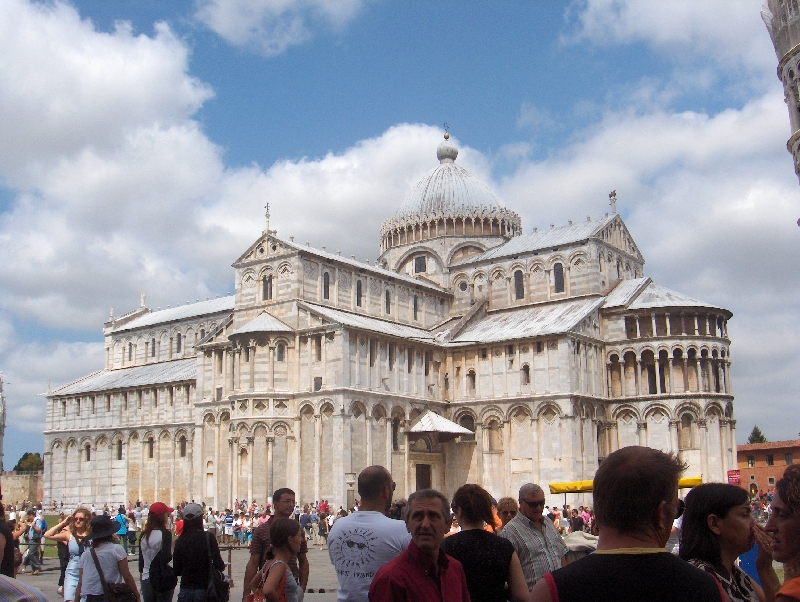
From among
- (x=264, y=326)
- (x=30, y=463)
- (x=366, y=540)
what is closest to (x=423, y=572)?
(x=366, y=540)

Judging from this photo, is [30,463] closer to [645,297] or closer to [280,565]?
[645,297]

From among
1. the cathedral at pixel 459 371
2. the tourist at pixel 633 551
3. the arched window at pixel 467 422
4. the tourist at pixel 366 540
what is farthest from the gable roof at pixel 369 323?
the tourist at pixel 633 551

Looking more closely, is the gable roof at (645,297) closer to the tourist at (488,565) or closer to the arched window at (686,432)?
the arched window at (686,432)

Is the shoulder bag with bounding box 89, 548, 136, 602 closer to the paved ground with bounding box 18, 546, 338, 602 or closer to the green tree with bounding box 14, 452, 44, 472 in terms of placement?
the paved ground with bounding box 18, 546, 338, 602

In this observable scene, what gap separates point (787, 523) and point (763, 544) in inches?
28.4

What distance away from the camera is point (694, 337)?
155 ft

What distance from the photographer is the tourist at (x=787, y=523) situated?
4.75 m

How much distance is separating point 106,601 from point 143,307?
69954mm

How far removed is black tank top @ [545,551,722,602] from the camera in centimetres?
365

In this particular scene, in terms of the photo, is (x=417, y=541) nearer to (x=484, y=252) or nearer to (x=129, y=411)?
(x=484, y=252)

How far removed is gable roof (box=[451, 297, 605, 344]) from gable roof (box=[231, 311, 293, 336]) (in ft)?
34.9

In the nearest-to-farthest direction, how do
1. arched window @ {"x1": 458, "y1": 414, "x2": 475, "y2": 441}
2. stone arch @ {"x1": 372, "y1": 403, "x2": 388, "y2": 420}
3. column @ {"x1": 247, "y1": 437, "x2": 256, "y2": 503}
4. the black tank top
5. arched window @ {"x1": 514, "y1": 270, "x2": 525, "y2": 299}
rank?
the black tank top
column @ {"x1": 247, "y1": 437, "x2": 256, "y2": 503}
stone arch @ {"x1": 372, "y1": 403, "x2": 388, "y2": 420}
arched window @ {"x1": 458, "y1": 414, "x2": 475, "y2": 441}
arched window @ {"x1": 514, "y1": 270, "x2": 525, "y2": 299}

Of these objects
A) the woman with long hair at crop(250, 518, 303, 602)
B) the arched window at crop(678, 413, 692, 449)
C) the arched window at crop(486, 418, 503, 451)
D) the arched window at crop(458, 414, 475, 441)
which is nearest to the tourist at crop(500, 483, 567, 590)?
the woman with long hair at crop(250, 518, 303, 602)

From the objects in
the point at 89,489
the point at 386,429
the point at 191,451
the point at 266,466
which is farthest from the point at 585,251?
the point at 89,489
